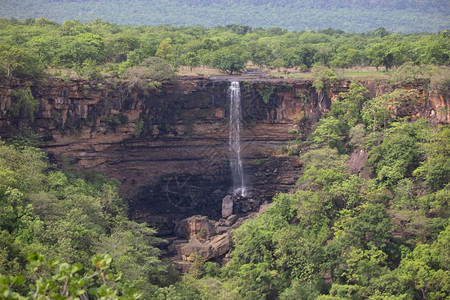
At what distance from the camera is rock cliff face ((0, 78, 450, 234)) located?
31078 millimetres

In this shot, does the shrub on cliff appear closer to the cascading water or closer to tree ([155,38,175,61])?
the cascading water

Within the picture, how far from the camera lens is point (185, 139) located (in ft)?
112

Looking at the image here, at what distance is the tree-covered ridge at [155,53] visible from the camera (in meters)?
31.6

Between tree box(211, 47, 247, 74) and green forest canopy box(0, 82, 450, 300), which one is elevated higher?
tree box(211, 47, 247, 74)

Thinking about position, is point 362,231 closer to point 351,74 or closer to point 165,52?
point 351,74

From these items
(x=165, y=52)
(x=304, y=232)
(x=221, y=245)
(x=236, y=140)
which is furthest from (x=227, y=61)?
(x=304, y=232)

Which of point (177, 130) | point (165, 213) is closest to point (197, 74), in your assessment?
point (177, 130)

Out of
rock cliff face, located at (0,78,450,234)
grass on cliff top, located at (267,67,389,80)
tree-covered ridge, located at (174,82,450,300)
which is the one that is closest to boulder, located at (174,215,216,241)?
rock cliff face, located at (0,78,450,234)

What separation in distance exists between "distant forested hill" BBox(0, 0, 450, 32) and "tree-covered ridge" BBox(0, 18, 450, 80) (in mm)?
37517

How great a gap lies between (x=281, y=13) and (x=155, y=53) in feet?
224

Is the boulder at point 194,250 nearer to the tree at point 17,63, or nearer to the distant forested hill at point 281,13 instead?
the tree at point 17,63

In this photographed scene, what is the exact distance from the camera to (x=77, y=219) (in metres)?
22.1

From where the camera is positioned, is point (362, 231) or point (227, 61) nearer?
point (362, 231)

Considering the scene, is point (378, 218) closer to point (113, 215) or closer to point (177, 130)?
point (113, 215)
